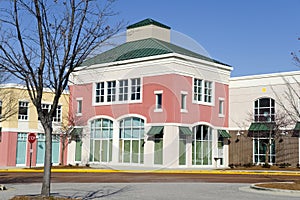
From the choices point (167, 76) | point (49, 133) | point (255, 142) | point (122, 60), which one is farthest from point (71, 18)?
point (255, 142)

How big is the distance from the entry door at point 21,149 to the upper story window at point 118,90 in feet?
24.8

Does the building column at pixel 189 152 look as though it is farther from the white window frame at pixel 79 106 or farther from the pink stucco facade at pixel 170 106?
the white window frame at pixel 79 106

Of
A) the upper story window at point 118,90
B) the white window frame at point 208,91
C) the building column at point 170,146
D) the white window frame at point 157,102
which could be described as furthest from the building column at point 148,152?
the white window frame at point 208,91

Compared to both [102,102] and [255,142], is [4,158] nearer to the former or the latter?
[102,102]

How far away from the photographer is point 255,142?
4256 centimetres

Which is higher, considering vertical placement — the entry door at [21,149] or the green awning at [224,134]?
the green awning at [224,134]

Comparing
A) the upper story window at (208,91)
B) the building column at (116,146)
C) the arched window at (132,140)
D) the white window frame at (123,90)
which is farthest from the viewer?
the upper story window at (208,91)

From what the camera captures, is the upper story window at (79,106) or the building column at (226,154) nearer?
the building column at (226,154)

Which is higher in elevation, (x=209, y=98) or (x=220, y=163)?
(x=209, y=98)

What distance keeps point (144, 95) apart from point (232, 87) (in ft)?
29.8

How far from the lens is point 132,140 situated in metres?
40.7

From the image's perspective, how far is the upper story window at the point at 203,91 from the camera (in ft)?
135

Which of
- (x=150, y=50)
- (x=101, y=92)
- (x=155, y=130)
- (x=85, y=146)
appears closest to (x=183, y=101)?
(x=155, y=130)

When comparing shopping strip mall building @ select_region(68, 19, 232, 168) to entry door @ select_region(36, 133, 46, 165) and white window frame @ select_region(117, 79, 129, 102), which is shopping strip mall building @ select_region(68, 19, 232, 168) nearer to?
white window frame @ select_region(117, 79, 129, 102)
